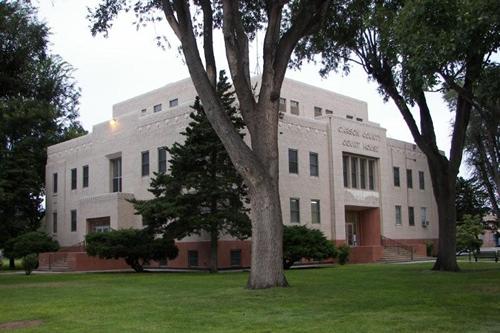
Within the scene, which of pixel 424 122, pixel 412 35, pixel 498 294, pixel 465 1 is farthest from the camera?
pixel 424 122

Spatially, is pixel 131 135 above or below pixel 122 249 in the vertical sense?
above

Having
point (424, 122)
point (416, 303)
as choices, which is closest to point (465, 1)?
point (416, 303)

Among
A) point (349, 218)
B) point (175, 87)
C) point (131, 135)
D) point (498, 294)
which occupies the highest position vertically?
point (175, 87)

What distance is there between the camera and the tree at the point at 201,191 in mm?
28031

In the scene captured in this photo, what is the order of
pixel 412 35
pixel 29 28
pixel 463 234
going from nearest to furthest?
pixel 412 35 → pixel 29 28 → pixel 463 234

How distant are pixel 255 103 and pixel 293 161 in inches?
786

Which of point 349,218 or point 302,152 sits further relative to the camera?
point 349,218

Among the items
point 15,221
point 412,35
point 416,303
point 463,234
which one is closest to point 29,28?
point 412,35

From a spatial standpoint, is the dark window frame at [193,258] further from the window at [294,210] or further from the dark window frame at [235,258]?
the window at [294,210]

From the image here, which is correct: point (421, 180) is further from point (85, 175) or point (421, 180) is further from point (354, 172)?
point (85, 175)

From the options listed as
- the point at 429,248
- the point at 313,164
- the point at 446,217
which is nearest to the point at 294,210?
the point at 313,164

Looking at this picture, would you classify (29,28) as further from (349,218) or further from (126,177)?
(349,218)

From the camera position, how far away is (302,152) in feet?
124

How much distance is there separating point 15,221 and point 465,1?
129 ft
